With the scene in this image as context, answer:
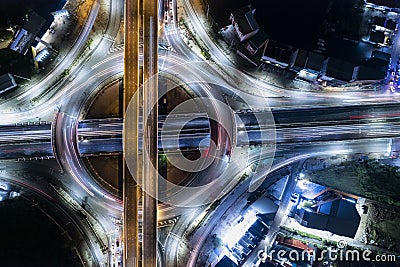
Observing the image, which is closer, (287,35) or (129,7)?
(129,7)

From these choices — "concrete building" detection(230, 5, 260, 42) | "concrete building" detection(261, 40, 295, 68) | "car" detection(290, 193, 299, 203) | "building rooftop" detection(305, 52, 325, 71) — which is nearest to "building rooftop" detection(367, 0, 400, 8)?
"building rooftop" detection(305, 52, 325, 71)

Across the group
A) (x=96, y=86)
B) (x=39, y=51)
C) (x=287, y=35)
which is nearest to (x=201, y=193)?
(x=96, y=86)

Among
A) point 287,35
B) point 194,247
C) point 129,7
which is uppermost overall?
point 287,35

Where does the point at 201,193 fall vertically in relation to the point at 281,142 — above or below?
below

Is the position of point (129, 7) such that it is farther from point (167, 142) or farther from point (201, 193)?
point (201, 193)

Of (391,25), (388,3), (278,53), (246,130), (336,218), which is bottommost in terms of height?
(336,218)

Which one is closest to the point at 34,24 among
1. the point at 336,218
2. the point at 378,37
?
the point at 378,37

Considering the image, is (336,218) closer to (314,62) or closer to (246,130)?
(246,130)

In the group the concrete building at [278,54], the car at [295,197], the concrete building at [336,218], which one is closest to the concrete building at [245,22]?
the concrete building at [278,54]

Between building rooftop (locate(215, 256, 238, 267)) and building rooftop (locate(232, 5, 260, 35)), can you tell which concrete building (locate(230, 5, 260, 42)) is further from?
building rooftop (locate(215, 256, 238, 267))

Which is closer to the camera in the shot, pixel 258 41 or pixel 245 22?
pixel 245 22
